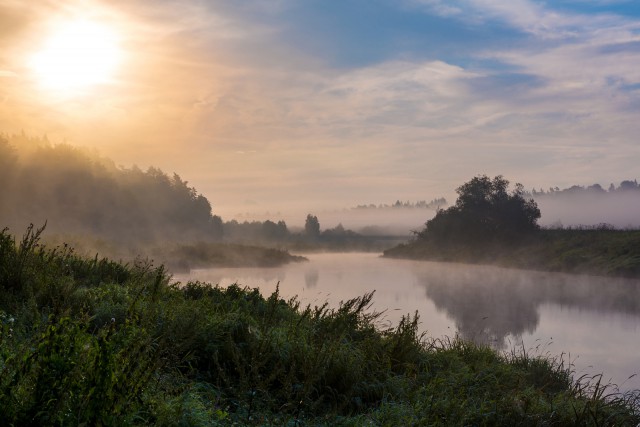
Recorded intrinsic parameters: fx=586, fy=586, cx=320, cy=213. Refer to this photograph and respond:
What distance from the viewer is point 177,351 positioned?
772 cm

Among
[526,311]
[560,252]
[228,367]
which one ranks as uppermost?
[560,252]

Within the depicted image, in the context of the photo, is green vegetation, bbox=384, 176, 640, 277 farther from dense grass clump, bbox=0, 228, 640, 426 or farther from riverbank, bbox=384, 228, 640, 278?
dense grass clump, bbox=0, 228, 640, 426

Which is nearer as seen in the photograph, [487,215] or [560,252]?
[560,252]

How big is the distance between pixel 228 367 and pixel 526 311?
19.0 metres

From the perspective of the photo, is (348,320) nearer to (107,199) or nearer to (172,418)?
(172,418)

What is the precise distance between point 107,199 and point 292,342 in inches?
2336

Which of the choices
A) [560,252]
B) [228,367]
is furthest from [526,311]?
[560,252]

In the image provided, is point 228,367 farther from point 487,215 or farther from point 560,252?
point 487,215

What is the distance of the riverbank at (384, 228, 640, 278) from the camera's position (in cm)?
4619

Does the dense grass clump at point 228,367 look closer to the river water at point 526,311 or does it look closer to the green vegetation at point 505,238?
the river water at point 526,311

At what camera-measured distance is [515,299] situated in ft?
94.7

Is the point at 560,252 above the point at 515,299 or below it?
above

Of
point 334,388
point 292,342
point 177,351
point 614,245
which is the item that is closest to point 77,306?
point 177,351

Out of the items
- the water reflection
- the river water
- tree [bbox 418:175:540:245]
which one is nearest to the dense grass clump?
the river water
